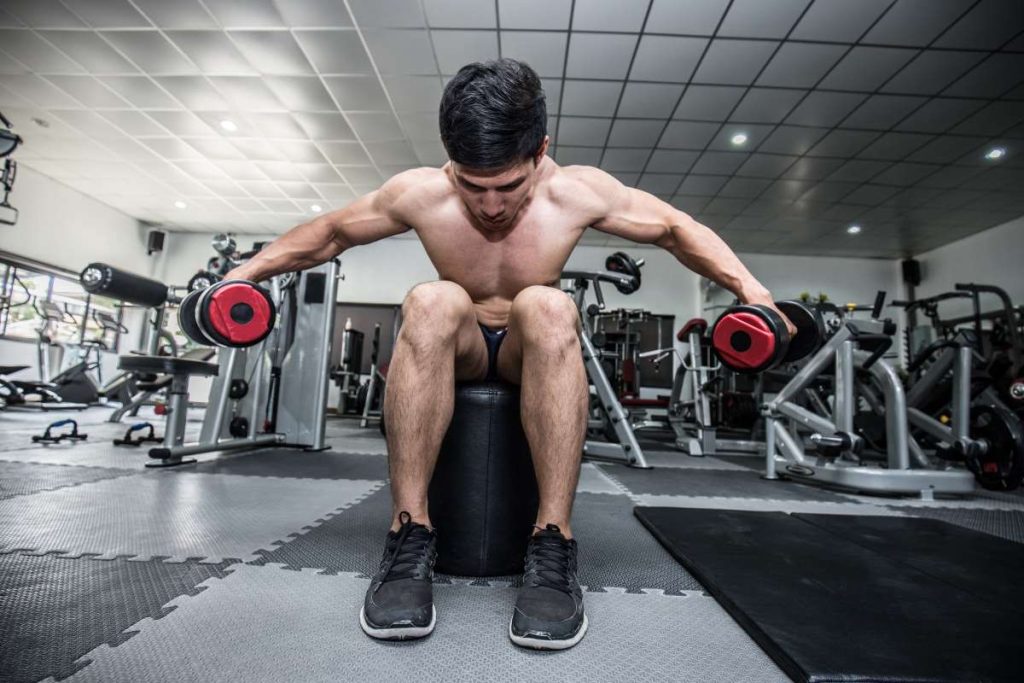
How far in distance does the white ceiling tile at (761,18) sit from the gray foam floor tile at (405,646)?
384 cm

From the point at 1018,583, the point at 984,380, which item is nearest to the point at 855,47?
the point at 984,380

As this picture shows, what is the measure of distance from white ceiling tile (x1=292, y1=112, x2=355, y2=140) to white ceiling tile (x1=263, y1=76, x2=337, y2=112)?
0.10 m

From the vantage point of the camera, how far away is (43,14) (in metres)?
3.60

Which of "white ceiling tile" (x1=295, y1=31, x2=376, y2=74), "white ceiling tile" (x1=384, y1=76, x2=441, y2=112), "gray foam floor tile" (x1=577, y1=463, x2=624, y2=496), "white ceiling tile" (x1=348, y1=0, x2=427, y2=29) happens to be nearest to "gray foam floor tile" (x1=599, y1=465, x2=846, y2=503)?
"gray foam floor tile" (x1=577, y1=463, x2=624, y2=496)

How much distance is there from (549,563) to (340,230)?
92cm

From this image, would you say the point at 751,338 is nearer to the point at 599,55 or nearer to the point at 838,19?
the point at 599,55

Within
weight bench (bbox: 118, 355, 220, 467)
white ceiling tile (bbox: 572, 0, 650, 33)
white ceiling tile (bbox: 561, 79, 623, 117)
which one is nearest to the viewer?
weight bench (bbox: 118, 355, 220, 467)

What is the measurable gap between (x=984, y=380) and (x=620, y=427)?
216cm

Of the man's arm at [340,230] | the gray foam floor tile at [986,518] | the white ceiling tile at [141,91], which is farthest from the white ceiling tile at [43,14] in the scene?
the gray foam floor tile at [986,518]

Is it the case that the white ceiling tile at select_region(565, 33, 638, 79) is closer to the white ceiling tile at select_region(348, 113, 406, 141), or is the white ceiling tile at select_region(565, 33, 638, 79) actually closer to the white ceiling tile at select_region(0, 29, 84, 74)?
the white ceiling tile at select_region(348, 113, 406, 141)

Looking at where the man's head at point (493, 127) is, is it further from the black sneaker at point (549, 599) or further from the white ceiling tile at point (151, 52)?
the white ceiling tile at point (151, 52)

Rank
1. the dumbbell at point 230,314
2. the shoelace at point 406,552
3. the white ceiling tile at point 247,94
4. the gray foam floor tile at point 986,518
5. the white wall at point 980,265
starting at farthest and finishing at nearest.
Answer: the white wall at point 980,265
the white ceiling tile at point 247,94
the gray foam floor tile at point 986,518
the dumbbell at point 230,314
the shoelace at point 406,552

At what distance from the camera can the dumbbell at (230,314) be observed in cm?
106

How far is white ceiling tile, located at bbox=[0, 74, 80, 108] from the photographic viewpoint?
4.45 m
